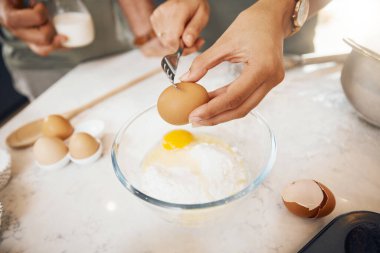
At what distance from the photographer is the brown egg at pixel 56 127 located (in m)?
1.06

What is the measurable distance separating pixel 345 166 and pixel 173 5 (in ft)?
2.55

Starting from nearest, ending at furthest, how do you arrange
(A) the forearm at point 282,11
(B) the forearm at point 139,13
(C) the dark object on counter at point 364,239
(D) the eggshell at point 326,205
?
(C) the dark object on counter at point 364,239, (D) the eggshell at point 326,205, (A) the forearm at point 282,11, (B) the forearm at point 139,13

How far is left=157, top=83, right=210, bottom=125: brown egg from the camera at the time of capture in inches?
30.9

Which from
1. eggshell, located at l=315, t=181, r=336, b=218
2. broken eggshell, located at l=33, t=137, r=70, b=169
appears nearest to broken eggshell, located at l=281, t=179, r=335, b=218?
eggshell, located at l=315, t=181, r=336, b=218

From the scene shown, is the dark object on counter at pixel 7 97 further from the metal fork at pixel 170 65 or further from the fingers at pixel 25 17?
the metal fork at pixel 170 65

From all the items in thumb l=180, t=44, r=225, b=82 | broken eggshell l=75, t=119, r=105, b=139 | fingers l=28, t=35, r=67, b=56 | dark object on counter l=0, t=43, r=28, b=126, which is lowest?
dark object on counter l=0, t=43, r=28, b=126

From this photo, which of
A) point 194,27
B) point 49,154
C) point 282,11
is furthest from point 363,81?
point 49,154

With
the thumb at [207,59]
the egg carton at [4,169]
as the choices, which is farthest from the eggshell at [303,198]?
the egg carton at [4,169]

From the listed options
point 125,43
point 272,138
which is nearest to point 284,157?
point 272,138

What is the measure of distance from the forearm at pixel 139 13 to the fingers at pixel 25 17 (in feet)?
1.32

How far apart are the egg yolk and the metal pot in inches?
20.5

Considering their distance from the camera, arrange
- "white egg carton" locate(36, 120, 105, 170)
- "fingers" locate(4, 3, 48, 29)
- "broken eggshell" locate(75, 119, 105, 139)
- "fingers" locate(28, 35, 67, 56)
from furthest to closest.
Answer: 1. "fingers" locate(28, 35, 67, 56)
2. "fingers" locate(4, 3, 48, 29)
3. "broken eggshell" locate(75, 119, 105, 139)
4. "white egg carton" locate(36, 120, 105, 170)

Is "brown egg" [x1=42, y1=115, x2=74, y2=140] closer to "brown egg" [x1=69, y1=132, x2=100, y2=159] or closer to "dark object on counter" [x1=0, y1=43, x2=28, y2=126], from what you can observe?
"brown egg" [x1=69, y1=132, x2=100, y2=159]

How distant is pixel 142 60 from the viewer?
4.83ft
